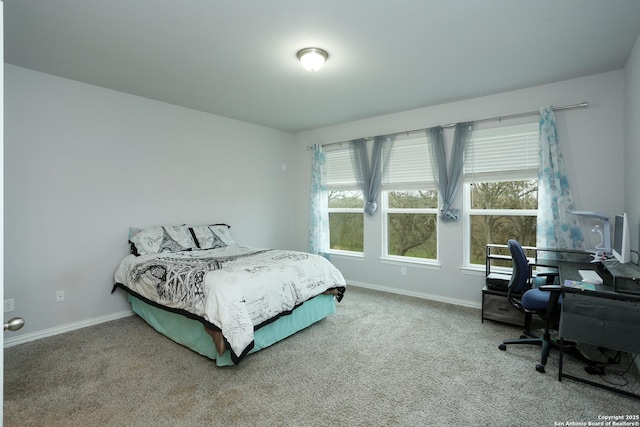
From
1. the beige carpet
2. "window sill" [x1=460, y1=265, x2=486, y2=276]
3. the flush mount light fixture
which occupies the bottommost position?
the beige carpet

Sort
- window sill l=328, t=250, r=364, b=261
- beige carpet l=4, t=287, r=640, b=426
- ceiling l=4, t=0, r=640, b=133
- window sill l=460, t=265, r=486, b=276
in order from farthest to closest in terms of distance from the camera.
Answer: window sill l=328, t=250, r=364, b=261 < window sill l=460, t=265, r=486, b=276 < ceiling l=4, t=0, r=640, b=133 < beige carpet l=4, t=287, r=640, b=426

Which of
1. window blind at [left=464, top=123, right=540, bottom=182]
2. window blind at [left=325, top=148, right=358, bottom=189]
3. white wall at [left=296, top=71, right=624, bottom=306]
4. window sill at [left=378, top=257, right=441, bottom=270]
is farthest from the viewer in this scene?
window blind at [left=325, top=148, right=358, bottom=189]

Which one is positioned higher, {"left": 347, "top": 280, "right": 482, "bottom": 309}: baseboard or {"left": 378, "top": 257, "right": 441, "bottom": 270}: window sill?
{"left": 378, "top": 257, "right": 441, "bottom": 270}: window sill

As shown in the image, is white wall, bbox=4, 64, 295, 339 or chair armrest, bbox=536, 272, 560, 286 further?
white wall, bbox=4, 64, 295, 339

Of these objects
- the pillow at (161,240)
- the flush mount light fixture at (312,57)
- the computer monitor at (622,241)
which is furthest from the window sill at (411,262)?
the flush mount light fixture at (312,57)

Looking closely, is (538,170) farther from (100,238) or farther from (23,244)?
(23,244)

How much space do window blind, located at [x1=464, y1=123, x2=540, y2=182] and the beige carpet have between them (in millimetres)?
1731

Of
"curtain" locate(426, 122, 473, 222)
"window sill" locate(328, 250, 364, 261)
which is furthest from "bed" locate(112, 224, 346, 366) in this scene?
"curtain" locate(426, 122, 473, 222)

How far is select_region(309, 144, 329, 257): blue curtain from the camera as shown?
5.21m

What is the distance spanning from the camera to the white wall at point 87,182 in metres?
3.01

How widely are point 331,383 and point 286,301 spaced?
2.66 feet

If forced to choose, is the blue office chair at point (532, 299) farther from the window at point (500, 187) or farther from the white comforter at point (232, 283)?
the white comforter at point (232, 283)

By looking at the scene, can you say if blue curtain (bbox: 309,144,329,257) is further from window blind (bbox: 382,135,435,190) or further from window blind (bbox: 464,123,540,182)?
window blind (bbox: 464,123,540,182)

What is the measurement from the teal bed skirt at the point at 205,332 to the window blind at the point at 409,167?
1.94 metres
